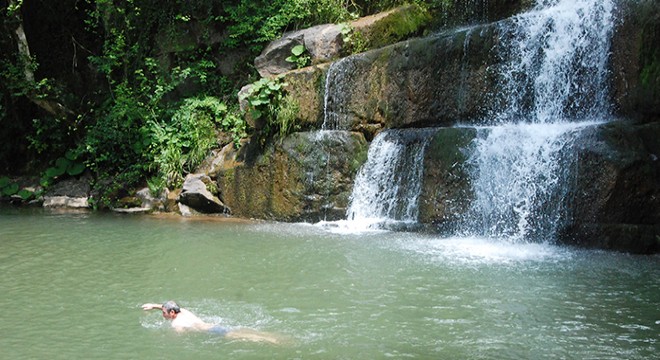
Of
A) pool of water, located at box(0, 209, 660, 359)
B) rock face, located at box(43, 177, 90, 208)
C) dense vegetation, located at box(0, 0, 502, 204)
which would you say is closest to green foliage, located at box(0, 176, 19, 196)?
dense vegetation, located at box(0, 0, 502, 204)

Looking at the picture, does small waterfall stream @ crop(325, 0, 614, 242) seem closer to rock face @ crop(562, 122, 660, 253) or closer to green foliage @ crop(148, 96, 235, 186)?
rock face @ crop(562, 122, 660, 253)

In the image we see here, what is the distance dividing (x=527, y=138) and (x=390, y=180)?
2279mm

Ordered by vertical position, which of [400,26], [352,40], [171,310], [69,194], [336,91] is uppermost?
[400,26]

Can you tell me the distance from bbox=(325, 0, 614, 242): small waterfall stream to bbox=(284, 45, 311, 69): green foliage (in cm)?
253

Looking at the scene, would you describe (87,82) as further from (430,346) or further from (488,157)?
(430,346)

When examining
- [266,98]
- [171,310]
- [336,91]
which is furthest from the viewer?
[266,98]

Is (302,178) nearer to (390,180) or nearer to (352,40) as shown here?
(390,180)

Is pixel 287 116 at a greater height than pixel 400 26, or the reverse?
pixel 400 26

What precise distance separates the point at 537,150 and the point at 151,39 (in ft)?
32.9

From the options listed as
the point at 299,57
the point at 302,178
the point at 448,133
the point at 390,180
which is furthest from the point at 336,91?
the point at 448,133

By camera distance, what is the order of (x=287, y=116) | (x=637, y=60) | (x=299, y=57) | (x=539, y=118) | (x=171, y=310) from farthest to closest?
(x=299, y=57)
(x=287, y=116)
(x=539, y=118)
(x=637, y=60)
(x=171, y=310)

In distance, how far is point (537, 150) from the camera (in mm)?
8867

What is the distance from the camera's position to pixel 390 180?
10.4 metres

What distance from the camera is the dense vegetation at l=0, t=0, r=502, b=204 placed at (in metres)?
13.5
